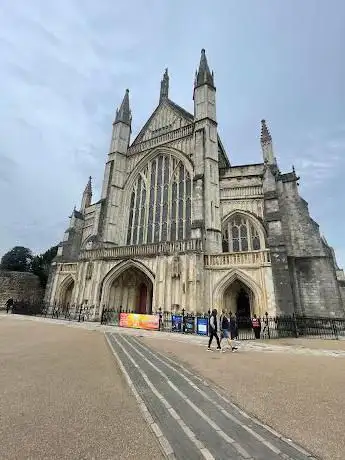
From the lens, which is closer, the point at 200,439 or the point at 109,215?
the point at 200,439

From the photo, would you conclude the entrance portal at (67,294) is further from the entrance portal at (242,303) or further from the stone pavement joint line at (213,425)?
the stone pavement joint line at (213,425)

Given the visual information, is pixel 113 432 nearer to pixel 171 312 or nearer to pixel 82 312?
pixel 171 312

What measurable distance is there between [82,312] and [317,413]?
18.6 m

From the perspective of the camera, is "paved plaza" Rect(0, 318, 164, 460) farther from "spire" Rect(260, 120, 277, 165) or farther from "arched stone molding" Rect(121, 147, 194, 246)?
"spire" Rect(260, 120, 277, 165)

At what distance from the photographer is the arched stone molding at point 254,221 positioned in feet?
63.7

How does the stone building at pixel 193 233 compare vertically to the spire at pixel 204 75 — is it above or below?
below

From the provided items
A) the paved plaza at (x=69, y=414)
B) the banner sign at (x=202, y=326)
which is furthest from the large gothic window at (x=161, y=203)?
the paved plaza at (x=69, y=414)

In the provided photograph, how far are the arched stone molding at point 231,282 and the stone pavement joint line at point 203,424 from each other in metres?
12.1

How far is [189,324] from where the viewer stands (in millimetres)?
14812

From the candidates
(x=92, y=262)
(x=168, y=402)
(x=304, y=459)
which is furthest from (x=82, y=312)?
(x=304, y=459)

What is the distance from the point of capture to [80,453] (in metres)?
2.31

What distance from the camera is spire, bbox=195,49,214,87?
81.1 feet

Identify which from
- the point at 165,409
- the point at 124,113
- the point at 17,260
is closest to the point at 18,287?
the point at 17,260

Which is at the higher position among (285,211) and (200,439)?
(285,211)
